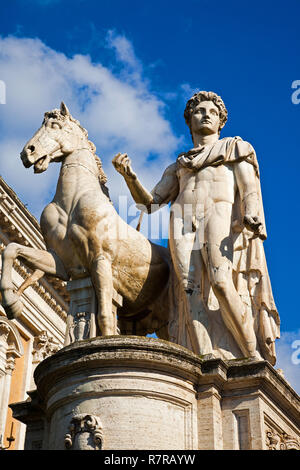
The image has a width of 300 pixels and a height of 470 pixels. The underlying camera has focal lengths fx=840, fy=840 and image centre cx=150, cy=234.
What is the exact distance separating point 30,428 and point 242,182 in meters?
3.95

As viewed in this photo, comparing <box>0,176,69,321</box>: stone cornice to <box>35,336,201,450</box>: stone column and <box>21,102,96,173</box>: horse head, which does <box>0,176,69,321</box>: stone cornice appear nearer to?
<box>21,102,96,173</box>: horse head

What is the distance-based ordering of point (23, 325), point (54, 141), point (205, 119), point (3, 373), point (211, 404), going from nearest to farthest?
point (211, 404) → point (54, 141) → point (205, 119) → point (3, 373) → point (23, 325)

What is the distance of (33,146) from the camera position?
10680 mm

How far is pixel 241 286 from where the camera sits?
32.9 feet

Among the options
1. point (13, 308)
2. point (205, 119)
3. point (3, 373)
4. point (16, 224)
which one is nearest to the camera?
point (13, 308)

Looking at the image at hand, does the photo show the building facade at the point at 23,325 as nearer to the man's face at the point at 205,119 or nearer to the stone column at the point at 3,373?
the stone column at the point at 3,373

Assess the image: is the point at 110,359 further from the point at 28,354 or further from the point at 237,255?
the point at 28,354

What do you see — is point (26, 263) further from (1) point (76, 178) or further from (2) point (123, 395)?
(2) point (123, 395)

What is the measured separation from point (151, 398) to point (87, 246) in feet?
7.53

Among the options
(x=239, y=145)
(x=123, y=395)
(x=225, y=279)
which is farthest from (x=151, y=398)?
(x=239, y=145)

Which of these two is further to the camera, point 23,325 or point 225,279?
point 23,325

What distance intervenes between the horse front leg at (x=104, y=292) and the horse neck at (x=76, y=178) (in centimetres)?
89

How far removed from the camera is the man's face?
11.2 m

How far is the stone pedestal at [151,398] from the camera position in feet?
27.0
